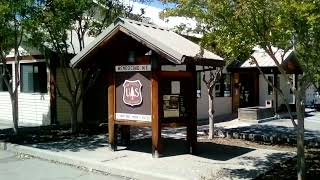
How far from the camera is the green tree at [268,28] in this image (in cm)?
695

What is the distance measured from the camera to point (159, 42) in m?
10.2

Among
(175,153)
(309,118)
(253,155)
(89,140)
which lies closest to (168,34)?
(175,153)

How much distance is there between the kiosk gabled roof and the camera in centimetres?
993

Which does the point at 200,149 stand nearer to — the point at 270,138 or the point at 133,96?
the point at 133,96

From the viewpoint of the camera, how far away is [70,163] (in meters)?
11.1

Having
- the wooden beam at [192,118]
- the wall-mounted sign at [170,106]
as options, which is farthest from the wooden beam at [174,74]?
the wall-mounted sign at [170,106]

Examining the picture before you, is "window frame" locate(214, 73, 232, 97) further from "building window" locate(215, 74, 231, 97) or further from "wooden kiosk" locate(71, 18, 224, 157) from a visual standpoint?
"wooden kiosk" locate(71, 18, 224, 157)

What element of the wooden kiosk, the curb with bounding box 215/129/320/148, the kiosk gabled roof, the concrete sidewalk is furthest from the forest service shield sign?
the curb with bounding box 215/129/320/148

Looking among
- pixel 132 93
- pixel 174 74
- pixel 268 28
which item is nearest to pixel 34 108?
pixel 132 93

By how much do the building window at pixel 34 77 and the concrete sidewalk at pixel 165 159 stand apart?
6.69 m

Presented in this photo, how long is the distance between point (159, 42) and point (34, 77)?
1179cm

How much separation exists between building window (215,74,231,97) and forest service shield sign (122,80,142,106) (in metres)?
12.6

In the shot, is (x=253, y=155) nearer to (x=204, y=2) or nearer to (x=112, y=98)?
(x=112, y=98)

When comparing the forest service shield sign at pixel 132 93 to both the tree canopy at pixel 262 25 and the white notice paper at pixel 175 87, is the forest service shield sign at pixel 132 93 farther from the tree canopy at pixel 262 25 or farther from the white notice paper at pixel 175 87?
the tree canopy at pixel 262 25
